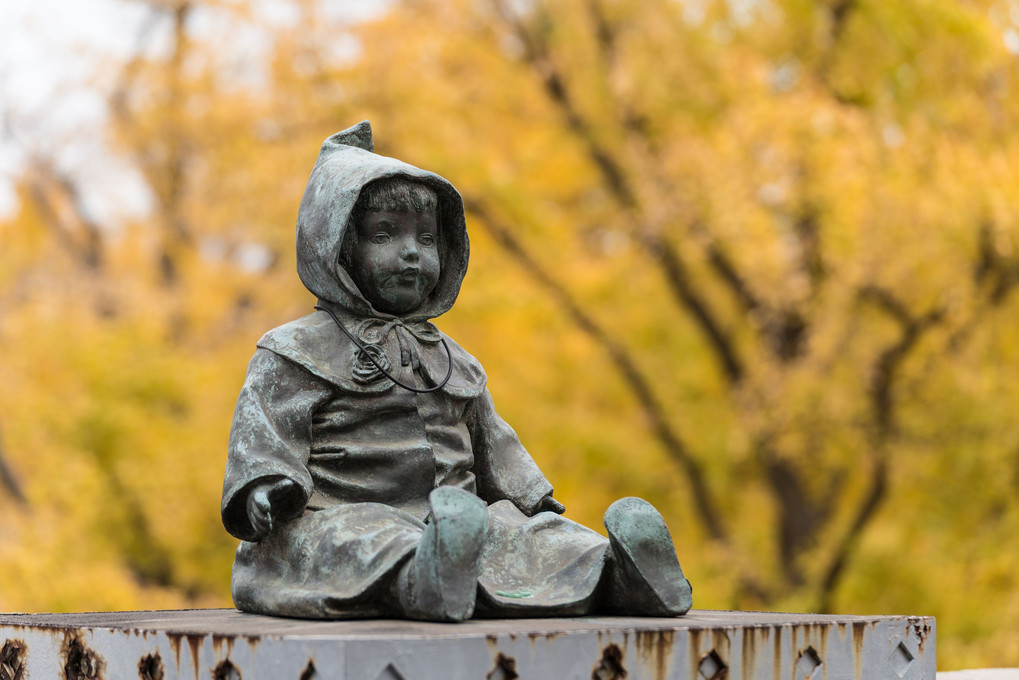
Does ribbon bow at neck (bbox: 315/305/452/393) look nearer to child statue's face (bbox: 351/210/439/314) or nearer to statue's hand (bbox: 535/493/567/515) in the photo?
child statue's face (bbox: 351/210/439/314)

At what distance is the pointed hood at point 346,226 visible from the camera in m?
3.38

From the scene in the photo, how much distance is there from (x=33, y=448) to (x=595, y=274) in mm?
4791

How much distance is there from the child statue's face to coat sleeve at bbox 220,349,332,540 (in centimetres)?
35

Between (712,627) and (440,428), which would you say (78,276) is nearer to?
(440,428)

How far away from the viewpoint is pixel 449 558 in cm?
277

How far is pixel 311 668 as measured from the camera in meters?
2.46

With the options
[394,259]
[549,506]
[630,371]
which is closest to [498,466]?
[549,506]

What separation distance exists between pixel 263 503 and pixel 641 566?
95 cm

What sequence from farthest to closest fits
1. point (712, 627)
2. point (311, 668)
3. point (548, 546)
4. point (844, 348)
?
point (844, 348) → point (548, 546) → point (712, 627) → point (311, 668)

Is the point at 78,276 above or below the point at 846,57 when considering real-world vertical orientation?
below

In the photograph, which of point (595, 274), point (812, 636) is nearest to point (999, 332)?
point (595, 274)

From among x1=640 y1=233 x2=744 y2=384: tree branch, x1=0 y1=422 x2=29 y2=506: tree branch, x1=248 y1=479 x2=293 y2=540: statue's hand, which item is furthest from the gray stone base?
x1=0 y1=422 x2=29 y2=506: tree branch

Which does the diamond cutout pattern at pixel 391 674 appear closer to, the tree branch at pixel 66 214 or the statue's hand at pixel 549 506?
the statue's hand at pixel 549 506

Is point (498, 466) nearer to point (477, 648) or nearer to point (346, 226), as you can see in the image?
point (346, 226)
